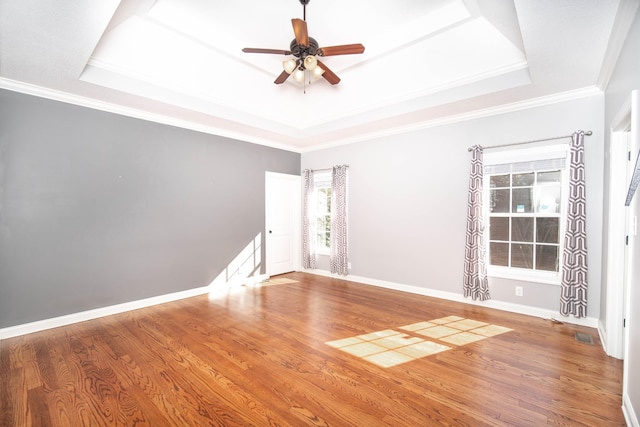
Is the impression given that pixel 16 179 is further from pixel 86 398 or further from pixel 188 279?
pixel 86 398

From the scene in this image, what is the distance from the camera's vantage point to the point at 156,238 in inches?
159

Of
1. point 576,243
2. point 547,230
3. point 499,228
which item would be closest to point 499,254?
point 499,228

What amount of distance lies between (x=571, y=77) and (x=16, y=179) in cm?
606

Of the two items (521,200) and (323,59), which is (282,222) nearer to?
(323,59)

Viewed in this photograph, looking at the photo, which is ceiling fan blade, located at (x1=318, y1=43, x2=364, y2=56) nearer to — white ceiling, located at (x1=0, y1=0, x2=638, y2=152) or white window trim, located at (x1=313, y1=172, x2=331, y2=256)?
white ceiling, located at (x1=0, y1=0, x2=638, y2=152)

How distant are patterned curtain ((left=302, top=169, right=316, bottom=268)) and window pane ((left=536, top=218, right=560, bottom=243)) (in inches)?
149

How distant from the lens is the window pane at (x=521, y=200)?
3.60 m

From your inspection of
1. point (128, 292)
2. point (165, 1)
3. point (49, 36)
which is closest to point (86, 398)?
point (128, 292)

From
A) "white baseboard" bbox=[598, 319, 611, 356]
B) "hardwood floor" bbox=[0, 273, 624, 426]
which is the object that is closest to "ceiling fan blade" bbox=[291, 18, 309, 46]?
"hardwood floor" bbox=[0, 273, 624, 426]

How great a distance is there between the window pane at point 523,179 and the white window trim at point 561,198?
0.63 feet

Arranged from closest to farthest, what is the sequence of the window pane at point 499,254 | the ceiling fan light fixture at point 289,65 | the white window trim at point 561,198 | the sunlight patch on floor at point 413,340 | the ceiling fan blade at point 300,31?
the ceiling fan blade at point 300,31, the sunlight patch on floor at point 413,340, the ceiling fan light fixture at point 289,65, the white window trim at point 561,198, the window pane at point 499,254

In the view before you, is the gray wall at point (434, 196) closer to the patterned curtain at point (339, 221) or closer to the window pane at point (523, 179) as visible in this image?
the patterned curtain at point (339, 221)

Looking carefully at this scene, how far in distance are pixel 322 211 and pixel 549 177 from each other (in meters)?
3.79

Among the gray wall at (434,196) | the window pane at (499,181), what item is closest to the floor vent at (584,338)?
the gray wall at (434,196)
